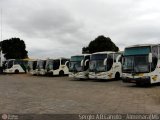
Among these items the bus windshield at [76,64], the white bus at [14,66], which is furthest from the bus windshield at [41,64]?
the bus windshield at [76,64]

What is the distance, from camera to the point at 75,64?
35438 millimetres

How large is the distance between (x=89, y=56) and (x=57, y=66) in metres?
9.84

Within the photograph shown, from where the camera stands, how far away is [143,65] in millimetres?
24266

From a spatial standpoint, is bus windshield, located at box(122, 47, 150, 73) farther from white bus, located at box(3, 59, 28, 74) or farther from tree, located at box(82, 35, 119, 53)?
tree, located at box(82, 35, 119, 53)

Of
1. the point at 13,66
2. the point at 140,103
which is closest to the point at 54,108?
the point at 140,103

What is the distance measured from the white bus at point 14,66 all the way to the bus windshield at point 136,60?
3159 centimetres

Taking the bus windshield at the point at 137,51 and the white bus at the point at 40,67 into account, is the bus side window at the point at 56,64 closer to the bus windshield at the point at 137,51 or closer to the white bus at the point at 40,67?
the white bus at the point at 40,67

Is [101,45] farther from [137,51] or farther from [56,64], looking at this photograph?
[137,51]

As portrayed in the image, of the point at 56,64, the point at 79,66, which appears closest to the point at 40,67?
the point at 56,64

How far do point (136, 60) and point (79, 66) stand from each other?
36.4 ft

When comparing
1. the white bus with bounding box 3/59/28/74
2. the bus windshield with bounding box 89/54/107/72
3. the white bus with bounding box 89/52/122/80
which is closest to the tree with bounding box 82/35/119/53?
the white bus with bounding box 3/59/28/74

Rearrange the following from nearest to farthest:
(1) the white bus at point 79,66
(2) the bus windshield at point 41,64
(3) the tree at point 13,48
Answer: (1) the white bus at point 79,66
(2) the bus windshield at point 41,64
(3) the tree at point 13,48

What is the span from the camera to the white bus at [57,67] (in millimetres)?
44281

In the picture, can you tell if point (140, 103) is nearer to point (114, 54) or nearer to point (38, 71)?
point (114, 54)
